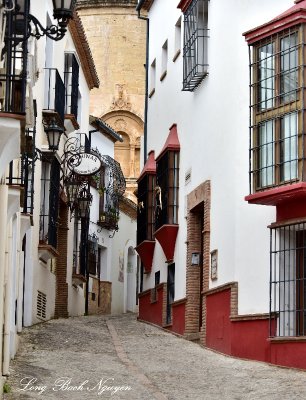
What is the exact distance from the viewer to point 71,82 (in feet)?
98.1

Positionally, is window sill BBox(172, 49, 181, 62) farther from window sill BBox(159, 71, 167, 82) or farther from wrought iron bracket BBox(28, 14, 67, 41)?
wrought iron bracket BBox(28, 14, 67, 41)

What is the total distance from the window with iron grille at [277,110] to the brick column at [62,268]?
38.4 feet

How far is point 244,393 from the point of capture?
52.0 feet

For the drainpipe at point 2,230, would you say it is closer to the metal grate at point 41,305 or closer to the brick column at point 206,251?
the brick column at point 206,251

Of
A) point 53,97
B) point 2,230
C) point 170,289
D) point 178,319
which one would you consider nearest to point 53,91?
point 53,97

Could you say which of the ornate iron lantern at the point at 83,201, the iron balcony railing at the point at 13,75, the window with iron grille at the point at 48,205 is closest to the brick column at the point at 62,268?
the ornate iron lantern at the point at 83,201

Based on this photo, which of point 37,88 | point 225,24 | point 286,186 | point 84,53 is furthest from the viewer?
point 84,53

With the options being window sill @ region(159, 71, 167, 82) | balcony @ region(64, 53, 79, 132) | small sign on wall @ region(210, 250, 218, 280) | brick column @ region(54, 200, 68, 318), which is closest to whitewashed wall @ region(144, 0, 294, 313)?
small sign on wall @ region(210, 250, 218, 280)

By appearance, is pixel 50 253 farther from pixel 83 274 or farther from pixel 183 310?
pixel 83 274

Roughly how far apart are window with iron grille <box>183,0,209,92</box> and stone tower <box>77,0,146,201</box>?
75.3 ft

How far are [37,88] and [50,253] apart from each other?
3751 millimetres

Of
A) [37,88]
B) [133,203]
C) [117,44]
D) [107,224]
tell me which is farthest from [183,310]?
[117,44]

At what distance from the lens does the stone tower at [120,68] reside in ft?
156

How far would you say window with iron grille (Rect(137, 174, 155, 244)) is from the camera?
28263 millimetres
